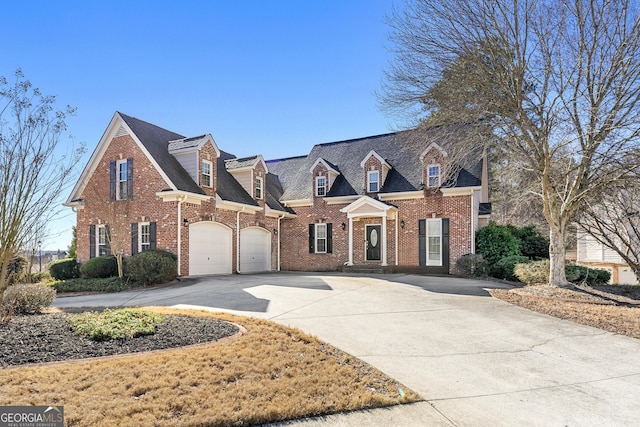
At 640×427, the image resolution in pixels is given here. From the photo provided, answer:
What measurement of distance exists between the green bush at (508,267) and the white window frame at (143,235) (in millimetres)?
15708

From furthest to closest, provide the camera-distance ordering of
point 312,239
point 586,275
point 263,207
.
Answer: point 312,239 → point 263,207 → point 586,275

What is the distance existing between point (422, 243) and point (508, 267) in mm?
4053

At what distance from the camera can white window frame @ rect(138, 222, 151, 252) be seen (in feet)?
54.3

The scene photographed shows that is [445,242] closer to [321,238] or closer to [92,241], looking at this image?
[321,238]

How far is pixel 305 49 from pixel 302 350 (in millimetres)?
12224

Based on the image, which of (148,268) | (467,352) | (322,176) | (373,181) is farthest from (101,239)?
(467,352)

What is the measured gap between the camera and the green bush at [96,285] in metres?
13.5

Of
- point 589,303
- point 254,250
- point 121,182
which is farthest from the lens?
point 254,250

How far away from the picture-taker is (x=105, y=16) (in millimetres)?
9758

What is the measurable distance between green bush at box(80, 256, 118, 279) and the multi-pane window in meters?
10.2

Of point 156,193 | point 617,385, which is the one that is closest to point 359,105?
point 156,193

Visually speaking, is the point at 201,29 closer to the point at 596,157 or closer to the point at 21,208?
the point at 21,208

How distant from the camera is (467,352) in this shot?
228 inches

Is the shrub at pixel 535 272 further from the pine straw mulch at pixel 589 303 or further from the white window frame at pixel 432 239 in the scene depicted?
the white window frame at pixel 432 239
